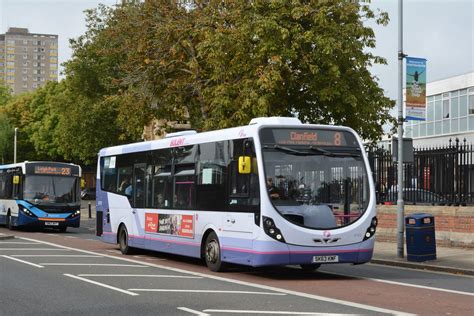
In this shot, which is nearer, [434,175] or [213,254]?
[213,254]

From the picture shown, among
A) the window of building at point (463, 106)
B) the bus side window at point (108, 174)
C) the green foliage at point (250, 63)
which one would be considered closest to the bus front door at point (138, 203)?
the bus side window at point (108, 174)

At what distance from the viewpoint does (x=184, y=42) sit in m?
27.5

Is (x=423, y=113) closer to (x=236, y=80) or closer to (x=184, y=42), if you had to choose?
Result: (x=236, y=80)

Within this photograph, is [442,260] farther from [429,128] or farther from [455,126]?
[429,128]

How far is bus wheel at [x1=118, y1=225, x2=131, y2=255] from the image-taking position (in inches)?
813

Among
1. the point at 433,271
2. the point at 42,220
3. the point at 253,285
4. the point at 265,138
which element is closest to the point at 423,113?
the point at 433,271

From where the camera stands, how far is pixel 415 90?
62.6ft

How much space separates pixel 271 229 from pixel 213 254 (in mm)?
2236

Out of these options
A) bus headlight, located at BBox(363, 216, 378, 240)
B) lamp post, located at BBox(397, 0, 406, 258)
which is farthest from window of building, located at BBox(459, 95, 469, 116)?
bus headlight, located at BBox(363, 216, 378, 240)

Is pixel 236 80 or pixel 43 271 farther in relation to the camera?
pixel 236 80

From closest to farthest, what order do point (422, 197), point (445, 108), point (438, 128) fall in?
point (422, 197) < point (445, 108) < point (438, 128)

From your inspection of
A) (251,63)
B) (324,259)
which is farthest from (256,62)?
(324,259)

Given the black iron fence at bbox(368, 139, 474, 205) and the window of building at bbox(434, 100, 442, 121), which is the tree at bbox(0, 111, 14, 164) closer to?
the window of building at bbox(434, 100, 442, 121)

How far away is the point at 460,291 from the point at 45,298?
651 cm
